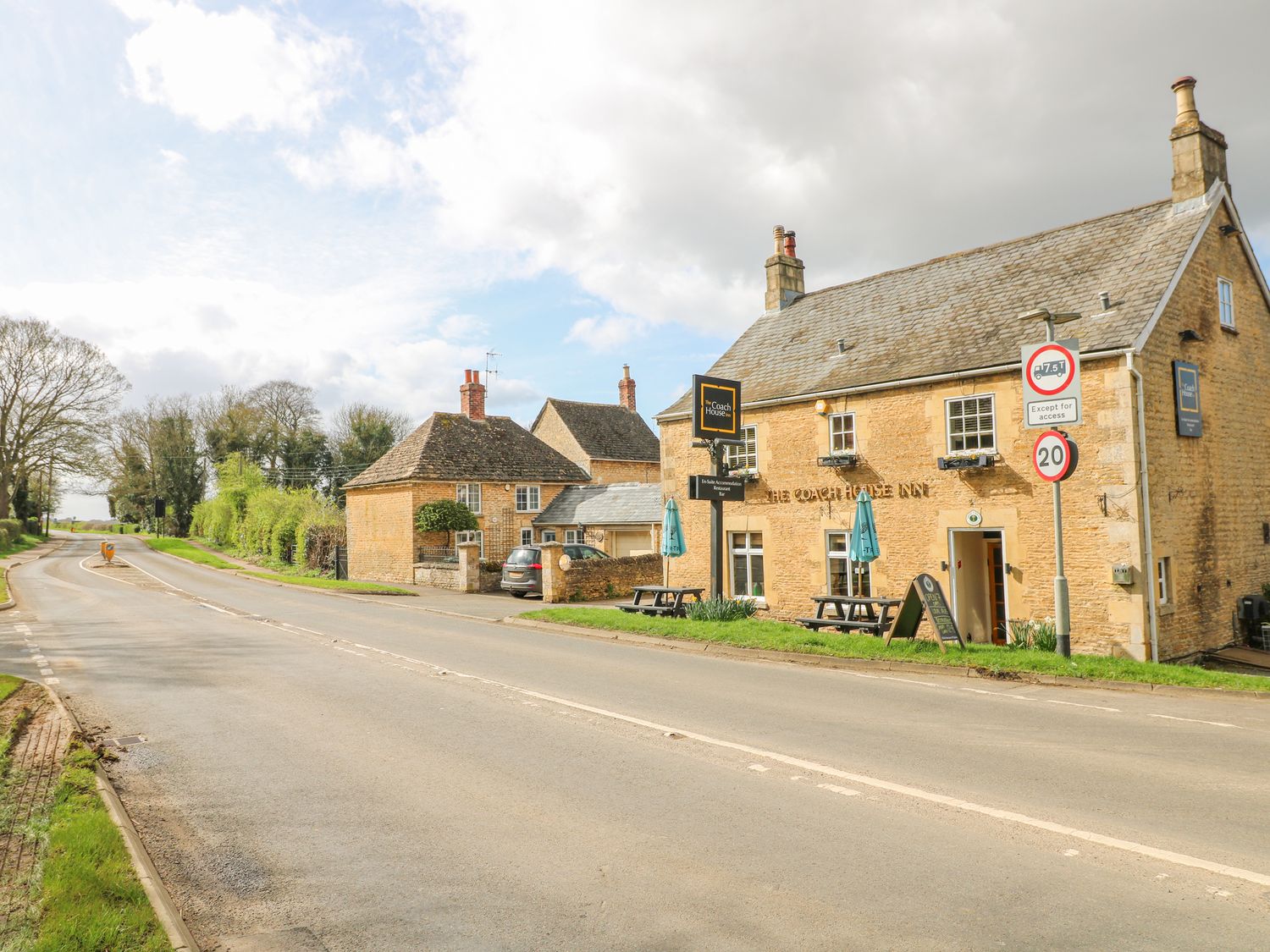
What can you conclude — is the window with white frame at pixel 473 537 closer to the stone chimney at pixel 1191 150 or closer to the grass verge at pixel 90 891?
the stone chimney at pixel 1191 150

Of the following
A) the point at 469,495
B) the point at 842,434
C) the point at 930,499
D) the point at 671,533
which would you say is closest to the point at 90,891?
the point at 930,499

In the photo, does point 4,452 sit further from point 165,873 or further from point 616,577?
point 165,873

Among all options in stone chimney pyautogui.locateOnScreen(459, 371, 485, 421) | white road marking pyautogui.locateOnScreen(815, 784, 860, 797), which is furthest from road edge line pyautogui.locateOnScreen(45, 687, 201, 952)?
stone chimney pyautogui.locateOnScreen(459, 371, 485, 421)

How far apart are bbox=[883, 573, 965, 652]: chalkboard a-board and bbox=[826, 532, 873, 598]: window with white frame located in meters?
4.42

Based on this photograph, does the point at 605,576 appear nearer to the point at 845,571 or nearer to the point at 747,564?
the point at 747,564

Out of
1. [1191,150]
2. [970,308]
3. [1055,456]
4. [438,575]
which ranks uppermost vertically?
[1191,150]

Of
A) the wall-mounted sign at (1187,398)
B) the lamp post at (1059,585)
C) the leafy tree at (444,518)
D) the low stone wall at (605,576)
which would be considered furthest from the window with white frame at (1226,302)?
the leafy tree at (444,518)

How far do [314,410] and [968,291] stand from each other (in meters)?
64.9

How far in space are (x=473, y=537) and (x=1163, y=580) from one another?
26416 millimetres

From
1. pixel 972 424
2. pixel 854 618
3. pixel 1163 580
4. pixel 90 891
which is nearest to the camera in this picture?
pixel 90 891

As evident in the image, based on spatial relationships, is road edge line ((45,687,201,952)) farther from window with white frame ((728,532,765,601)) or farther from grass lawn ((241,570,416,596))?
grass lawn ((241,570,416,596))

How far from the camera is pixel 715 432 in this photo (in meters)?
18.0

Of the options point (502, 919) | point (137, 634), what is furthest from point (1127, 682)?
point (137, 634)

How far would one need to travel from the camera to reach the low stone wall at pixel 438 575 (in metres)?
31.1
